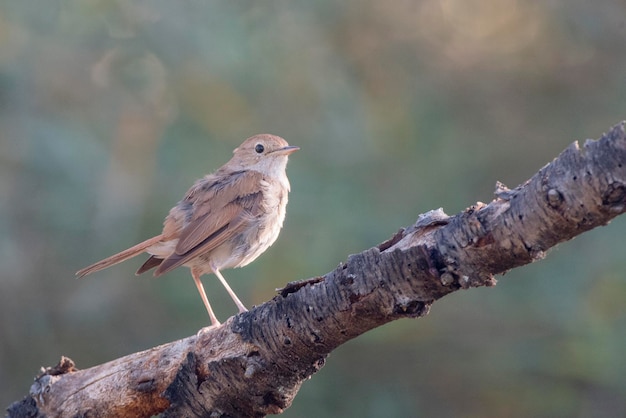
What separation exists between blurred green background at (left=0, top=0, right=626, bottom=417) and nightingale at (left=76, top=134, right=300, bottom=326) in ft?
2.66

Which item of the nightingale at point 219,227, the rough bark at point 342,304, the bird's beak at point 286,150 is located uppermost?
the bird's beak at point 286,150

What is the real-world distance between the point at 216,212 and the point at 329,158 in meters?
1.78

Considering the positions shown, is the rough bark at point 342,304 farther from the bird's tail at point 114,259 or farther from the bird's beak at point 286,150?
the bird's beak at point 286,150

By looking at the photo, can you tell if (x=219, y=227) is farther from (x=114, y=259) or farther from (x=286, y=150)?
(x=286, y=150)

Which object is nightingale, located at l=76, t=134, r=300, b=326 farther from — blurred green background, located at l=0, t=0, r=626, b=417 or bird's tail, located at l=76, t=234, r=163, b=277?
blurred green background, located at l=0, t=0, r=626, b=417

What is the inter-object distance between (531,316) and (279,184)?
2.42 meters

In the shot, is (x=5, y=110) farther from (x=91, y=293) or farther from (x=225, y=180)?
(x=225, y=180)

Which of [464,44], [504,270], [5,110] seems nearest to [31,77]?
[5,110]

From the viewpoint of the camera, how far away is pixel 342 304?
4.26m

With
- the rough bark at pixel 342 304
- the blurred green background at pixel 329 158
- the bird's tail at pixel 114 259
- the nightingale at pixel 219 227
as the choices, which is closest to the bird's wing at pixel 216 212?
the nightingale at pixel 219 227

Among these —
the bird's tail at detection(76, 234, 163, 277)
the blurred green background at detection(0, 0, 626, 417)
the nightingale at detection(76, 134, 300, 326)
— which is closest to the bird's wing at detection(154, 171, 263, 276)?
the nightingale at detection(76, 134, 300, 326)

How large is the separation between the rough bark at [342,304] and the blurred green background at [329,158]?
2521mm

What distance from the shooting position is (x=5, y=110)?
27.2 ft

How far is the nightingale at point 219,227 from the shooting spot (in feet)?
21.2
